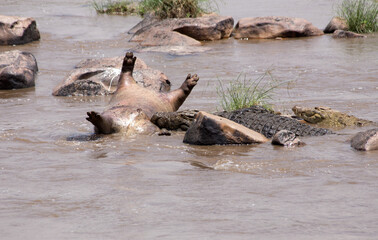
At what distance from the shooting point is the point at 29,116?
29.4 feet

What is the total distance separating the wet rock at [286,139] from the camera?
21.3 ft

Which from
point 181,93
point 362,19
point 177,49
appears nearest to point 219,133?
point 181,93

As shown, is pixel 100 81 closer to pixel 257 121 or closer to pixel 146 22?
pixel 257 121

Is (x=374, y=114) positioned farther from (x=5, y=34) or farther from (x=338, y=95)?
(x=5, y=34)

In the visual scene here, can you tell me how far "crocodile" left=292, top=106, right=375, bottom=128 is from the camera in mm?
7676

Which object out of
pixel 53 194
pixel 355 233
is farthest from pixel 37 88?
pixel 355 233

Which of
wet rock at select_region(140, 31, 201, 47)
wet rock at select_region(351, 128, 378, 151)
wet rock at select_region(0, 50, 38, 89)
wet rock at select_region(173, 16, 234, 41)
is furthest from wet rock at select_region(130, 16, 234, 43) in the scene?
wet rock at select_region(351, 128, 378, 151)

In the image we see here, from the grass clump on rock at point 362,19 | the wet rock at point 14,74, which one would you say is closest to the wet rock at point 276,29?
the grass clump on rock at point 362,19

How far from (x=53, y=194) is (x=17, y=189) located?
37cm

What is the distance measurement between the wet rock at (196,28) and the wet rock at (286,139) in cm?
1096

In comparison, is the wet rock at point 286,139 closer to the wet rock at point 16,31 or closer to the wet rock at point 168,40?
the wet rock at point 168,40

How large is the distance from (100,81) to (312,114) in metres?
4.57

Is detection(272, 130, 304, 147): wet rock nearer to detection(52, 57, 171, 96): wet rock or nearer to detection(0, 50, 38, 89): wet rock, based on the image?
detection(52, 57, 171, 96): wet rock

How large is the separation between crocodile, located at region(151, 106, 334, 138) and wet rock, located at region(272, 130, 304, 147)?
19.1 inches
